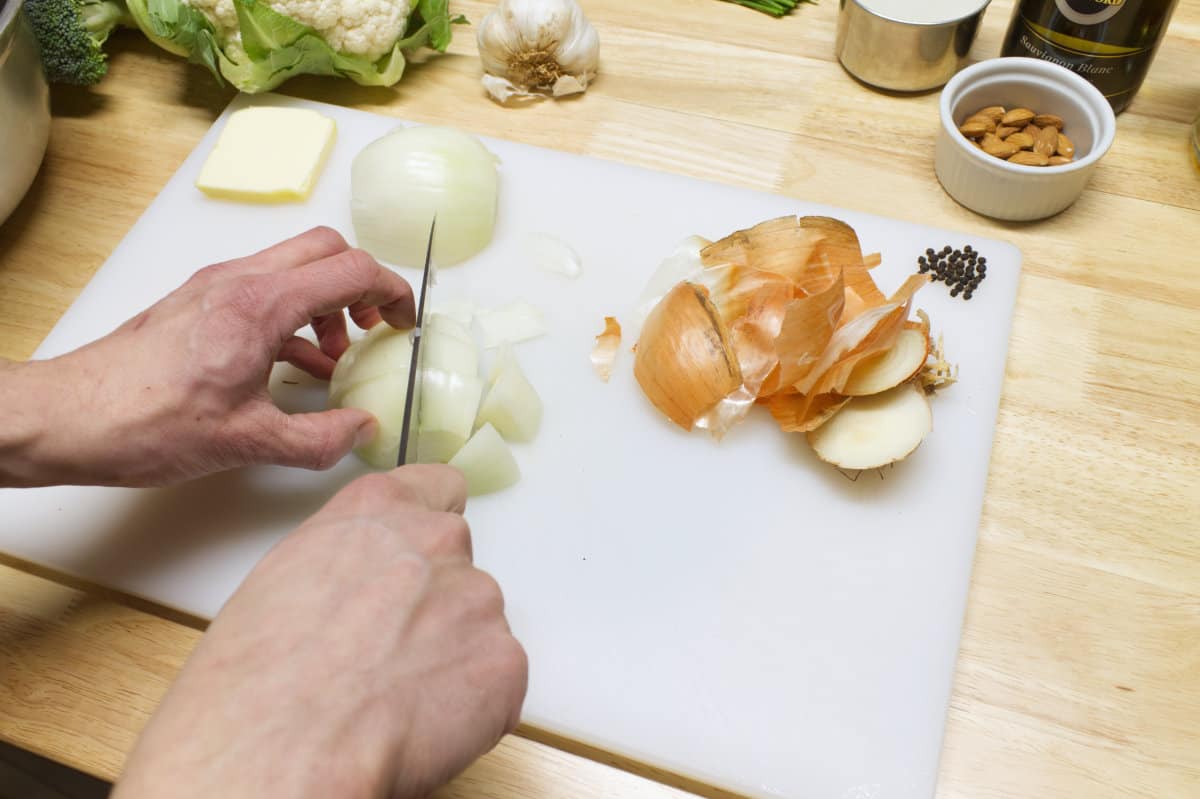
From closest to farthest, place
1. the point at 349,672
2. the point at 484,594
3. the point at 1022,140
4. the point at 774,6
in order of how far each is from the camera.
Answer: the point at 349,672 → the point at 484,594 → the point at 1022,140 → the point at 774,6

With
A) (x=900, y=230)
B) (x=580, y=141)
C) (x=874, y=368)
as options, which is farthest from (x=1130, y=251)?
(x=580, y=141)

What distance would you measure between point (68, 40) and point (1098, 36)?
1398 millimetres

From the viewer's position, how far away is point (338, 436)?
0.92 metres

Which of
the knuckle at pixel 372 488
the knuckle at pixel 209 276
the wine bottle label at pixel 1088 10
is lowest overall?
the knuckle at pixel 372 488

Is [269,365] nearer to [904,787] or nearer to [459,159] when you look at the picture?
[459,159]

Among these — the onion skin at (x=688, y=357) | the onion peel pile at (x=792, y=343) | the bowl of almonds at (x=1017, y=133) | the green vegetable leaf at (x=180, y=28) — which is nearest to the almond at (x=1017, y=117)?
the bowl of almonds at (x=1017, y=133)

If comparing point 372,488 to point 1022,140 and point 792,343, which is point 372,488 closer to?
point 792,343

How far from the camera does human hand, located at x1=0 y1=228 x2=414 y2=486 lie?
2.79 ft

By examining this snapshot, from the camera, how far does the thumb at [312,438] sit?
2.96ft

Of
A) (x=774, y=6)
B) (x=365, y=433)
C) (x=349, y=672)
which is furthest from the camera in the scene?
(x=774, y=6)

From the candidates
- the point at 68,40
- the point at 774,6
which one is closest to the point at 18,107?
the point at 68,40

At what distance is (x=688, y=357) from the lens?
1.01 m

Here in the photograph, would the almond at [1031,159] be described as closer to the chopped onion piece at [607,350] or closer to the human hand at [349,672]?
the chopped onion piece at [607,350]

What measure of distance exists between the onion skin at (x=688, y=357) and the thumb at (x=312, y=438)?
12.9 inches
